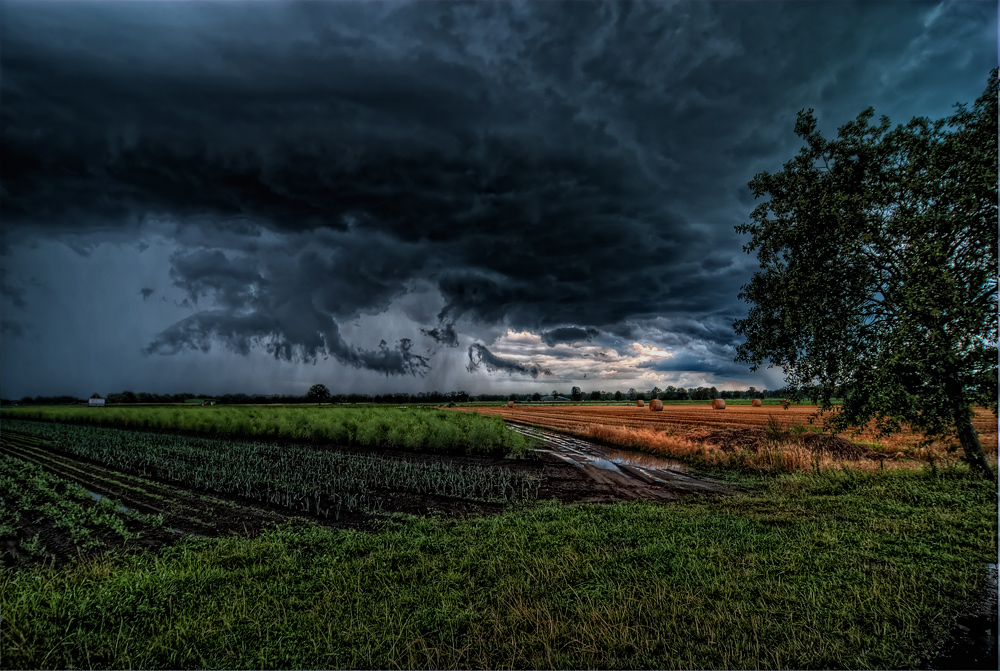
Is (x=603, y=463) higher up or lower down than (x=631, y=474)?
lower down

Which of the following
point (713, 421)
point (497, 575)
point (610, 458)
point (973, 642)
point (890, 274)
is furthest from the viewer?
point (713, 421)

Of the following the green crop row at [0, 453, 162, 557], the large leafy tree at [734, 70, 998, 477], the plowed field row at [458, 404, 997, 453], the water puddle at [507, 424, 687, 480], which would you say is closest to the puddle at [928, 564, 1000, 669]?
the large leafy tree at [734, 70, 998, 477]

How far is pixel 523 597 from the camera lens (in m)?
6.30

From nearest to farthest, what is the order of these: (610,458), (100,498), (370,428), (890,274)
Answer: (890,274)
(100,498)
(610,458)
(370,428)

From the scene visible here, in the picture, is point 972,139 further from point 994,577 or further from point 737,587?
point 737,587

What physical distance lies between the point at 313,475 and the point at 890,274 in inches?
904

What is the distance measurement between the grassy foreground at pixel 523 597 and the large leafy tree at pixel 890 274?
3429mm

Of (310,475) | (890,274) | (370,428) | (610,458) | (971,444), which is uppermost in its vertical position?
(890,274)

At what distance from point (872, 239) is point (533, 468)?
16201 mm

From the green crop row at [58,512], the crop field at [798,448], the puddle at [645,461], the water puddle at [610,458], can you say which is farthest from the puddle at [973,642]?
the green crop row at [58,512]

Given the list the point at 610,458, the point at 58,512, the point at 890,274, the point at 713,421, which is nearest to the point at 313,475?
the point at 58,512

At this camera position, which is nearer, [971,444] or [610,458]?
[971,444]

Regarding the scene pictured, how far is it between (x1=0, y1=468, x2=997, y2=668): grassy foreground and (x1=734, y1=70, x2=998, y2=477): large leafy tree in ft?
11.2

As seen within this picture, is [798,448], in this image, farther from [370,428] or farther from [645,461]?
[370,428]
